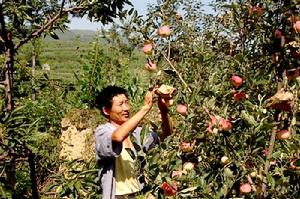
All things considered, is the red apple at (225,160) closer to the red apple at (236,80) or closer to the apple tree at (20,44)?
the red apple at (236,80)

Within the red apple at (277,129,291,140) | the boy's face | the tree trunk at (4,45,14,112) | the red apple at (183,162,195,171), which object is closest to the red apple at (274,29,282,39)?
the red apple at (277,129,291,140)

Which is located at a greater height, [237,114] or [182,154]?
[237,114]

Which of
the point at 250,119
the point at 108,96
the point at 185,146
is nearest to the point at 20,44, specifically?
the point at 108,96

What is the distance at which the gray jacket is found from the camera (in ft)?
7.89

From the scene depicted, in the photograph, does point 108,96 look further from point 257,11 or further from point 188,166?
point 257,11

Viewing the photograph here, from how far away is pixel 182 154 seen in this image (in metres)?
2.08

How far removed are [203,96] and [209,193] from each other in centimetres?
35

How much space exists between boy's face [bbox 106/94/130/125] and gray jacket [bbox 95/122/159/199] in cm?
9

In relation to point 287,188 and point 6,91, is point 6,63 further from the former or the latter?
point 287,188

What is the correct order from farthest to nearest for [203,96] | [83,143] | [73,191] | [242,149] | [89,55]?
[89,55], [83,143], [73,191], [203,96], [242,149]

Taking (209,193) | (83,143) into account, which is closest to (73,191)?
(209,193)

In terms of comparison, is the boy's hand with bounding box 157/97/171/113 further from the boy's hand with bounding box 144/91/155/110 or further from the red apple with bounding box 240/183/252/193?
the red apple with bounding box 240/183/252/193

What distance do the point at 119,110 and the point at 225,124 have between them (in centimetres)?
86

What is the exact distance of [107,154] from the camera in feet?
7.92
